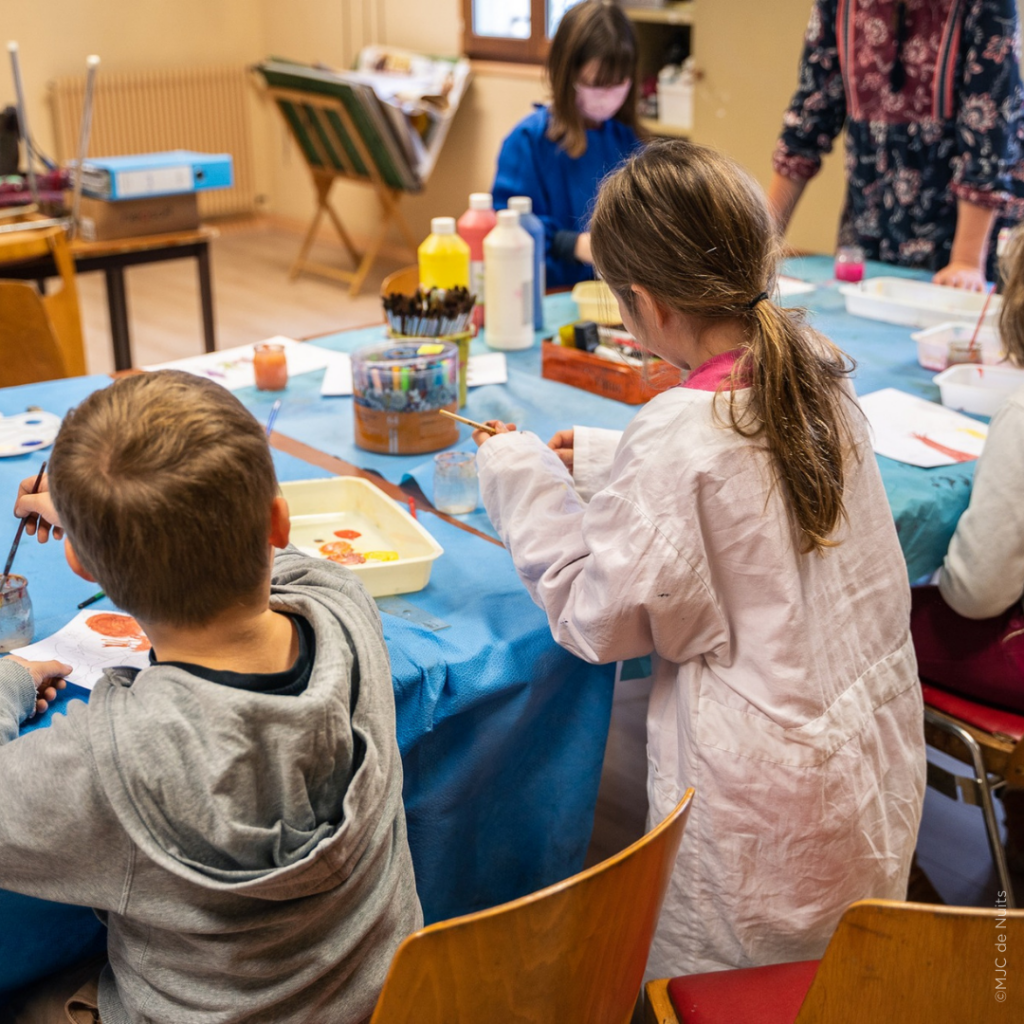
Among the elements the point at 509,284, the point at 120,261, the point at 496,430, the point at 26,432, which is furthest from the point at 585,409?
the point at 120,261

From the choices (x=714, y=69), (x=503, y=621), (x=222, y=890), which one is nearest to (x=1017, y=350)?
(x=503, y=621)

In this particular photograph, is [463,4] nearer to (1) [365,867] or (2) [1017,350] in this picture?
(2) [1017,350]

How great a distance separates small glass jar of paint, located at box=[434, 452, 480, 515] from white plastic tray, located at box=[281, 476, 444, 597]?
90mm

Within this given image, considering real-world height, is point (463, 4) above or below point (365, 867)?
above

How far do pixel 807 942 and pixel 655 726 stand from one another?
29cm

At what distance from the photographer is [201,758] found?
0.82 metres

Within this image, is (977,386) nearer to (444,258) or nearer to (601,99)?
(444,258)

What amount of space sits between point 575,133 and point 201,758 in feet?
7.25

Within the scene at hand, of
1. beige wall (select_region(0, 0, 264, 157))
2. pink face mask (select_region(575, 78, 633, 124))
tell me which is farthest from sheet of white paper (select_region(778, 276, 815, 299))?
beige wall (select_region(0, 0, 264, 157))

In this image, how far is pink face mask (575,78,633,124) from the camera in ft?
8.72

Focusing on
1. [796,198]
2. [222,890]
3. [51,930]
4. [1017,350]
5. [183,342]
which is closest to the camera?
[222,890]

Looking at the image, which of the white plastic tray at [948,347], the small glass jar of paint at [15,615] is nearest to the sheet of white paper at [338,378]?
the small glass jar of paint at [15,615]

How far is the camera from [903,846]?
128 centimetres

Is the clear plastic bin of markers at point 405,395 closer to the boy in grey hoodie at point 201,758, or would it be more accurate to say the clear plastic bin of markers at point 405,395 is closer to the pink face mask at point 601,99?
the boy in grey hoodie at point 201,758
